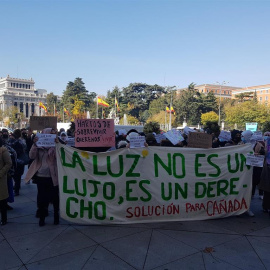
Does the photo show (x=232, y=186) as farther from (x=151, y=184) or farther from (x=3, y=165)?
(x=3, y=165)

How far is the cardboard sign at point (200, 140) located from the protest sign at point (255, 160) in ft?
2.42

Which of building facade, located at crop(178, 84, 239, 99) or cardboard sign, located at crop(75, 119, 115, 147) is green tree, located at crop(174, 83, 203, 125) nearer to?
building facade, located at crop(178, 84, 239, 99)

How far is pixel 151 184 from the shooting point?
462cm

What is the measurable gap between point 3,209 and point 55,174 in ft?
3.59

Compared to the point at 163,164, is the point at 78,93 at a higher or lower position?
higher

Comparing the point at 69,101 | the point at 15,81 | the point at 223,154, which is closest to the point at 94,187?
the point at 223,154

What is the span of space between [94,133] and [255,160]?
296 centimetres

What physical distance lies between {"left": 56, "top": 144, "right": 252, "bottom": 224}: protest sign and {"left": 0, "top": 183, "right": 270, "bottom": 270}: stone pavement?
20cm

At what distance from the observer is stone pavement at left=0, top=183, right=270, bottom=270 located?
3383 mm

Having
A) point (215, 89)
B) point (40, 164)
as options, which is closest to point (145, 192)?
point (40, 164)

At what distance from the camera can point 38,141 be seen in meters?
4.46

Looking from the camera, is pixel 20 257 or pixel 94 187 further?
pixel 94 187

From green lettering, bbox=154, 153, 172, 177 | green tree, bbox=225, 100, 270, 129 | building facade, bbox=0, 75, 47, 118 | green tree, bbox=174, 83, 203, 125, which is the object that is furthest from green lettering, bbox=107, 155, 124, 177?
building facade, bbox=0, 75, 47, 118

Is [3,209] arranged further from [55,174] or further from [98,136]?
[98,136]
